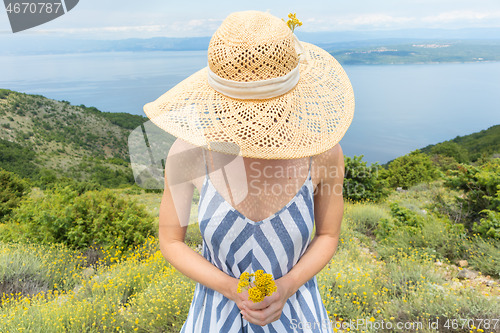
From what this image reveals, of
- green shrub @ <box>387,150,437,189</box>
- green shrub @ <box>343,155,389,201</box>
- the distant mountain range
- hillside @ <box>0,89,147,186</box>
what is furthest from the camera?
hillside @ <box>0,89,147,186</box>

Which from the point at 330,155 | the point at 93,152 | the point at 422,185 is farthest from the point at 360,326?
the point at 93,152

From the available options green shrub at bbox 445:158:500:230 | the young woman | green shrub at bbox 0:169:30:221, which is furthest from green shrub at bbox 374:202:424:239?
green shrub at bbox 0:169:30:221

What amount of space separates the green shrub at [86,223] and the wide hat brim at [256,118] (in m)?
5.29

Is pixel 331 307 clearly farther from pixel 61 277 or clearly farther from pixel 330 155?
pixel 61 277

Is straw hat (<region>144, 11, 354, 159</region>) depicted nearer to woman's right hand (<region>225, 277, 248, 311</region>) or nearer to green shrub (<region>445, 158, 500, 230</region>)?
woman's right hand (<region>225, 277, 248, 311</region>)

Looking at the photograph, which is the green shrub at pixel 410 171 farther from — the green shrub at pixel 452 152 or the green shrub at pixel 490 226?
the green shrub at pixel 452 152

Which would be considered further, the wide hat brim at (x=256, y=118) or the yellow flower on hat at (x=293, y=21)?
the yellow flower on hat at (x=293, y=21)

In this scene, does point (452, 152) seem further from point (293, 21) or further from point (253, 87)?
point (253, 87)

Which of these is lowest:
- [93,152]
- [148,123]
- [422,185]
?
[93,152]

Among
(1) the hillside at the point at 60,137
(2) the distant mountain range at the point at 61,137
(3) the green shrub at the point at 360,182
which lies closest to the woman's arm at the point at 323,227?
(3) the green shrub at the point at 360,182

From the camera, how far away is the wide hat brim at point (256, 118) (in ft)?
3.63

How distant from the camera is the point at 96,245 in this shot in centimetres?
599

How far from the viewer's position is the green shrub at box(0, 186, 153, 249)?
592 cm

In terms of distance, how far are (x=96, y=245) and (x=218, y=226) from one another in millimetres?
5665
